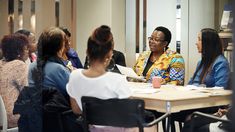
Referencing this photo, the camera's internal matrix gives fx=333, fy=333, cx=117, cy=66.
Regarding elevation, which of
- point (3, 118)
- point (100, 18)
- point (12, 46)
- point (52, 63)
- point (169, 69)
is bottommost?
point (3, 118)

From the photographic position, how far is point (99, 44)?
209cm

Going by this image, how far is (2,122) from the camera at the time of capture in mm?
2463

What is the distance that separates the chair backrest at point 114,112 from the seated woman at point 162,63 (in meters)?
1.38

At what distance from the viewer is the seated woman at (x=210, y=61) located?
111 inches

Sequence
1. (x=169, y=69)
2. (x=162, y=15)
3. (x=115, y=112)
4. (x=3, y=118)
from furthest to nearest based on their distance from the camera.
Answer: (x=162, y=15) → (x=169, y=69) → (x=3, y=118) → (x=115, y=112)

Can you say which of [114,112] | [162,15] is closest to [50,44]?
[114,112]

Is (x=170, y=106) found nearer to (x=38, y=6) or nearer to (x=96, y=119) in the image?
(x=96, y=119)

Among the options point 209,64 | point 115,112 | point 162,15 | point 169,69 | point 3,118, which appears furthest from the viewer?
point 162,15

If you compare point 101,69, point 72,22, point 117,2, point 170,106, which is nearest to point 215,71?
point 170,106

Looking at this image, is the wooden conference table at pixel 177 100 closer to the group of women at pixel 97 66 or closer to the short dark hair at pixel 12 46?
the group of women at pixel 97 66

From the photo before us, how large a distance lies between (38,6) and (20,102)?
268 cm

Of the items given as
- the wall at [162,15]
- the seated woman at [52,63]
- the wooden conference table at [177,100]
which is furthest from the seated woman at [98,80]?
the wall at [162,15]

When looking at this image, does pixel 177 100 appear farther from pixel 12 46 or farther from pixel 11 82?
pixel 12 46

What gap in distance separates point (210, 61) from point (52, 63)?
1377mm
